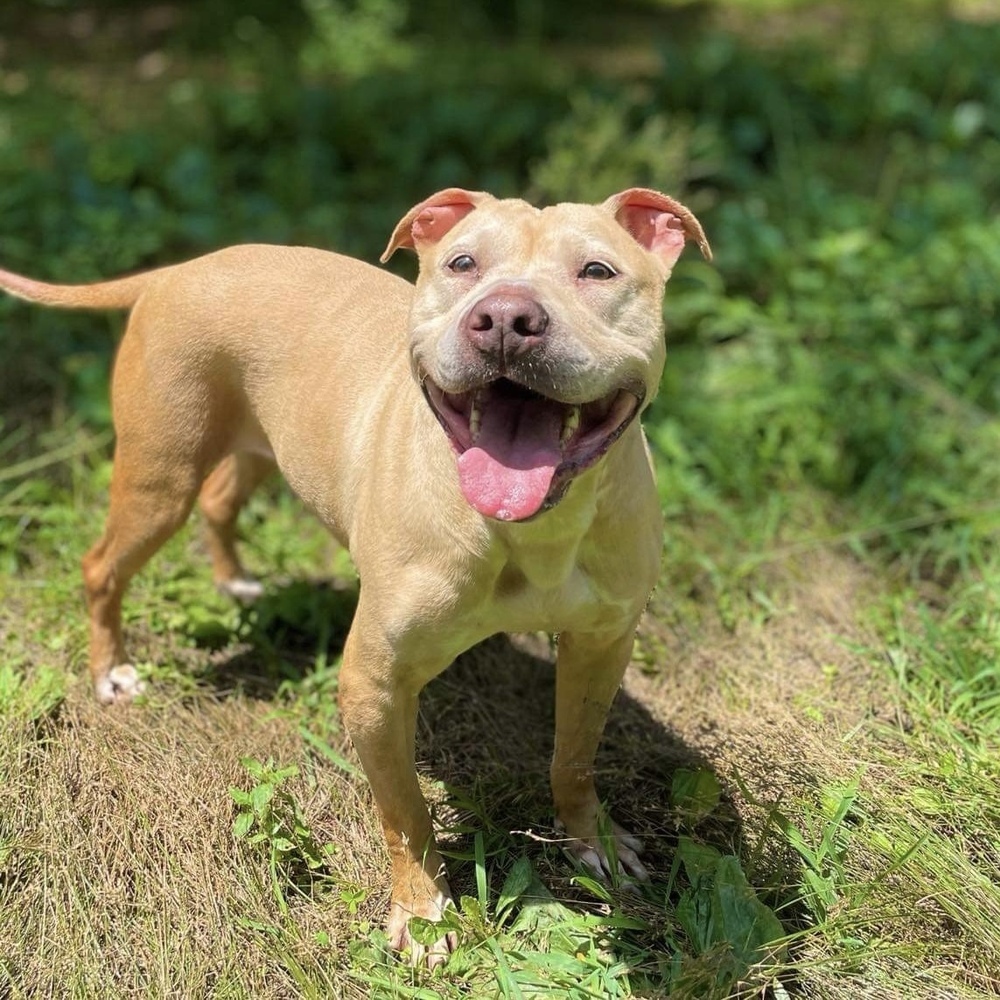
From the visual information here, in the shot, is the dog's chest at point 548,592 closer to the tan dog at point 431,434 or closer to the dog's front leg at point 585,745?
the tan dog at point 431,434

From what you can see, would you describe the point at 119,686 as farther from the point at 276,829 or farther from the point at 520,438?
the point at 520,438

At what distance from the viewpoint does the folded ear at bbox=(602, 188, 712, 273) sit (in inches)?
113

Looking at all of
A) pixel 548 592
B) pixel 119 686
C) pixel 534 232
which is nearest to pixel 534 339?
pixel 534 232

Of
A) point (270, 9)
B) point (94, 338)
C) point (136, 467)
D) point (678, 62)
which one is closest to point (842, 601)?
point (136, 467)

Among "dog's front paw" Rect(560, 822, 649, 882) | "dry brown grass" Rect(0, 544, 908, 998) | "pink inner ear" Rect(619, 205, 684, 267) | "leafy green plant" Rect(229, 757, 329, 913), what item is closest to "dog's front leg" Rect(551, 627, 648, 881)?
"dog's front paw" Rect(560, 822, 649, 882)

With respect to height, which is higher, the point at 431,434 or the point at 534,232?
the point at 534,232

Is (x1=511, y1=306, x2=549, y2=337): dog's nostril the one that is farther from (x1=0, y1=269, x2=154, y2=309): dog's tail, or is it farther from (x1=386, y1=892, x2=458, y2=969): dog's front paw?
(x1=0, y1=269, x2=154, y2=309): dog's tail

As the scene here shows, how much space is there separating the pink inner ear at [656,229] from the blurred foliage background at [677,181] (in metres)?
1.74

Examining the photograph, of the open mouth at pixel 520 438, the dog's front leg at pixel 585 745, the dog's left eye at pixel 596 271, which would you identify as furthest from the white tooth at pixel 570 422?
the dog's front leg at pixel 585 745

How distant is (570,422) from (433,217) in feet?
2.32

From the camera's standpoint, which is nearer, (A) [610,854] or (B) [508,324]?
(B) [508,324]

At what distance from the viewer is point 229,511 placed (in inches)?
173

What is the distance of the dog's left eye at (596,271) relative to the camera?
2658 millimetres

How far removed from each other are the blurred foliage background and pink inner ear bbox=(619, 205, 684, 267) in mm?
1735
